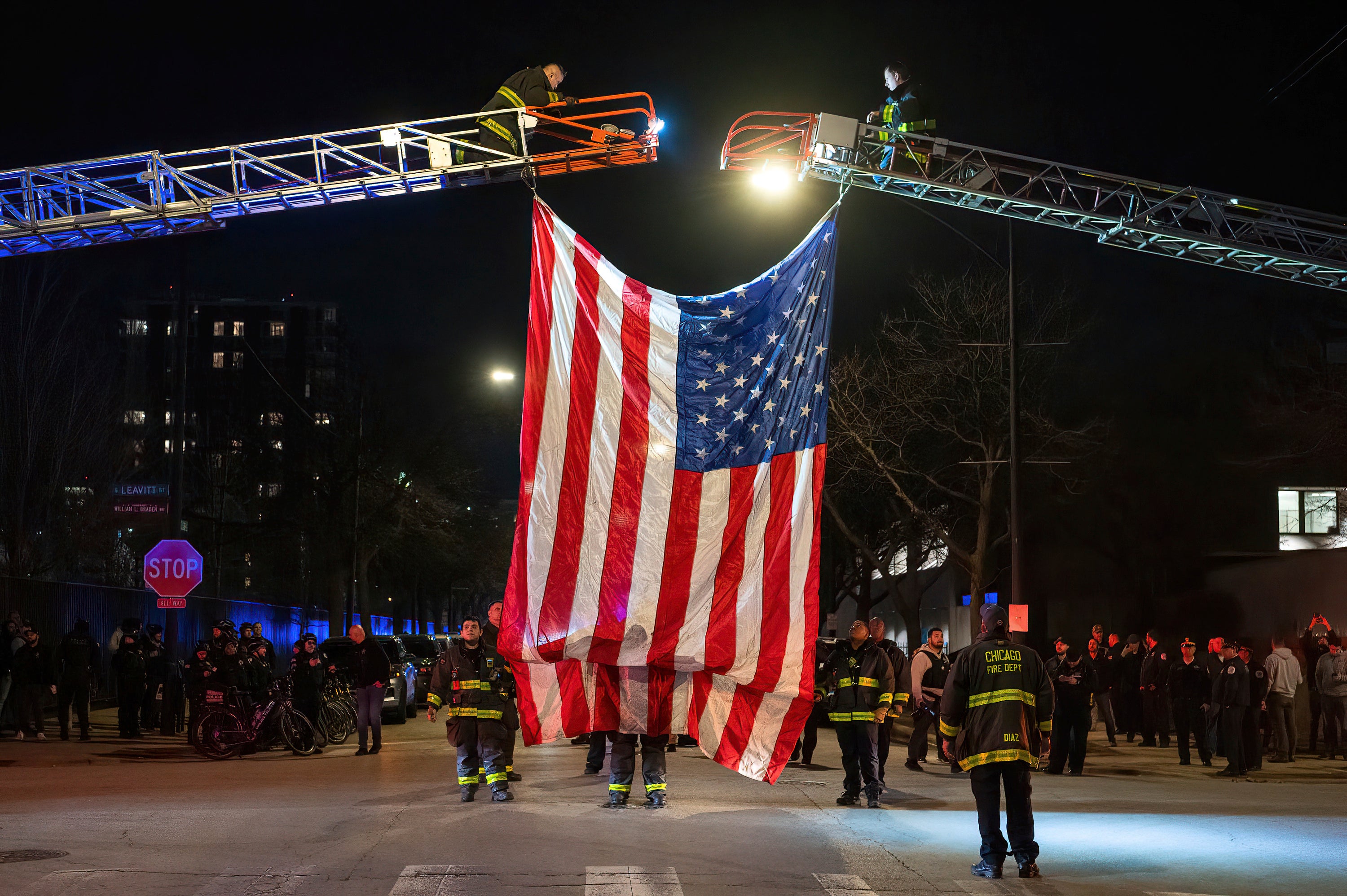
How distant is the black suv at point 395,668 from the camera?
85.0 ft

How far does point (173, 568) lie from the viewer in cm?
2159

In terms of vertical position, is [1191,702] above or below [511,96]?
below

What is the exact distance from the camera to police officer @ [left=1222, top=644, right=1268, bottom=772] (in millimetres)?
18094

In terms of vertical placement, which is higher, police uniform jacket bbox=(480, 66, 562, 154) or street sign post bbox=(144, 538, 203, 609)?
police uniform jacket bbox=(480, 66, 562, 154)

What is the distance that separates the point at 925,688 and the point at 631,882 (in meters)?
9.11

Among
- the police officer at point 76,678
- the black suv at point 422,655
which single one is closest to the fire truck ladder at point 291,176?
the police officer at point 76,678

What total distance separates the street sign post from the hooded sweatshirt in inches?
679

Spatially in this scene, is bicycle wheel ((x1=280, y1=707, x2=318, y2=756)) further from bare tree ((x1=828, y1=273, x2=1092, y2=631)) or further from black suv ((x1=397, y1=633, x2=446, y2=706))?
bare tree ((x1=828, y1=273, x2=1092, y2=631))

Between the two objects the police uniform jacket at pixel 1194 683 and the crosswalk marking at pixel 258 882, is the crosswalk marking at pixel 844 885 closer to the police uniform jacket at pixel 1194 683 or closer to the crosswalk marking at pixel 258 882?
the crosswalk marking at pixel 258 882

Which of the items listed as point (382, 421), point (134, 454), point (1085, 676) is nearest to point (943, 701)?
point (1085, 676)

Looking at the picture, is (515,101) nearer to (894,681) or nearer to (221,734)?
(894,681)

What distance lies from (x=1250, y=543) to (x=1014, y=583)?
16.4 metres

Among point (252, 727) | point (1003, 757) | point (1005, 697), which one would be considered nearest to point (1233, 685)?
point (1005, 697)

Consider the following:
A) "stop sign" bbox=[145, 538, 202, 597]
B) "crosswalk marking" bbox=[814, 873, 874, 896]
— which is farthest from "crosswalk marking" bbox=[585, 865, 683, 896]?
"stop sign" bbox=[145, 538, 202, 597]
